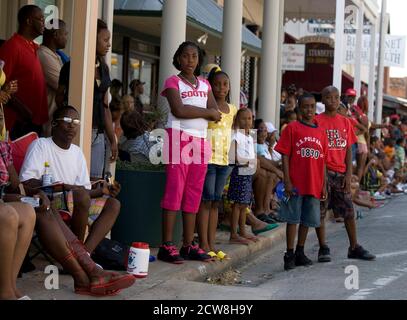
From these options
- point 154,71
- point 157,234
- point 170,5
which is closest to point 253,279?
point 157,234

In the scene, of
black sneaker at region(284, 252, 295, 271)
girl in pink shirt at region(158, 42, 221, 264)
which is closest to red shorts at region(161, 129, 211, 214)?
girl in pink shirt at region(158, 42, 221, 264)

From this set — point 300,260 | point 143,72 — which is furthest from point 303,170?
point 143,72

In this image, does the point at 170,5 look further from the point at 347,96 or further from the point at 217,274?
the point at 347,96

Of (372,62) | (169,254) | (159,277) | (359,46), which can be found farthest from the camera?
(372,62)

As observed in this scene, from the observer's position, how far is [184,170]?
8.00 metres

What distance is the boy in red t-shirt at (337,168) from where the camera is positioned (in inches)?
363

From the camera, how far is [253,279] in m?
8.45

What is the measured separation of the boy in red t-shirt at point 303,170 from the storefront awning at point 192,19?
475cm

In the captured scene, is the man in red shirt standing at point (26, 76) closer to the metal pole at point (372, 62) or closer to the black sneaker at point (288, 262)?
the black sneaker at point (288, 262)

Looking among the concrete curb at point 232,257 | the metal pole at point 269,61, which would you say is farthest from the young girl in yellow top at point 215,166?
the metal pole at point 269,61

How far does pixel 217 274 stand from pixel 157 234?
0.78 metres

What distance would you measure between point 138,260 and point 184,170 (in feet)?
4.34

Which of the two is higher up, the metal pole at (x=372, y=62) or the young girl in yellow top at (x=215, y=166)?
the metal pole at (x=372, y=62)

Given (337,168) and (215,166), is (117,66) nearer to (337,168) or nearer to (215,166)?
(337,168)
